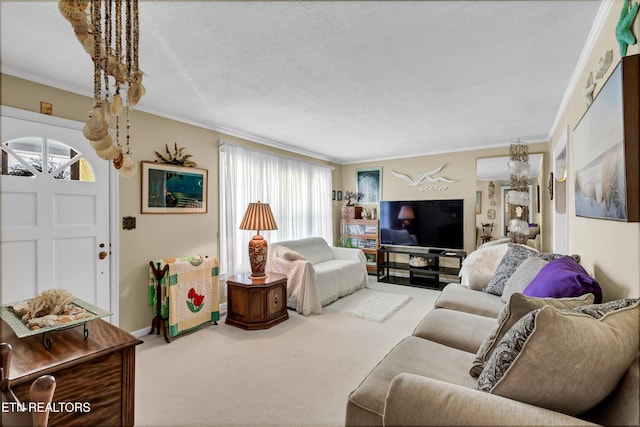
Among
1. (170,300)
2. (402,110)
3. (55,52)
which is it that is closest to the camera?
(55,52)

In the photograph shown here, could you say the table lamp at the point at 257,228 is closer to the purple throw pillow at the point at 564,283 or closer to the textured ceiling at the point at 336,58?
the textured ceiling at the point at 336,58

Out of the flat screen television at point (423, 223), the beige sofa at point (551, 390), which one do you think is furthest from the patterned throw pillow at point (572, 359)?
the flat screen television at point (423, 223)

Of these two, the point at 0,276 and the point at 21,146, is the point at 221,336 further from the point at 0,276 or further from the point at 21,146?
the point at 21,146

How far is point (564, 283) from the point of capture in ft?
5.42

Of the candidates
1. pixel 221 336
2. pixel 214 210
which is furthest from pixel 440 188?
pixel 221 336

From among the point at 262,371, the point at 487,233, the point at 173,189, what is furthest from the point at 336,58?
the point at 487,233

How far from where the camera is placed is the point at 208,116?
3.45 m

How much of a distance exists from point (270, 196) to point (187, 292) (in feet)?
6.53

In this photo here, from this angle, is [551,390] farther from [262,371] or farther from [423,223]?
[423,223]

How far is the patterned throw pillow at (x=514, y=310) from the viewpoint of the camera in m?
1.28

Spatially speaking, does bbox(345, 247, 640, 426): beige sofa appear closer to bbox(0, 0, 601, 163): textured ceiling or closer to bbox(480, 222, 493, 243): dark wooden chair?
bbox(0, 0, 601, 163): textured ceiling

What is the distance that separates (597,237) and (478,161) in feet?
11.5

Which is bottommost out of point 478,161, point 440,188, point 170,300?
point 170,300

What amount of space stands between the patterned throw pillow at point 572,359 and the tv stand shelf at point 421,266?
4.30 metres
